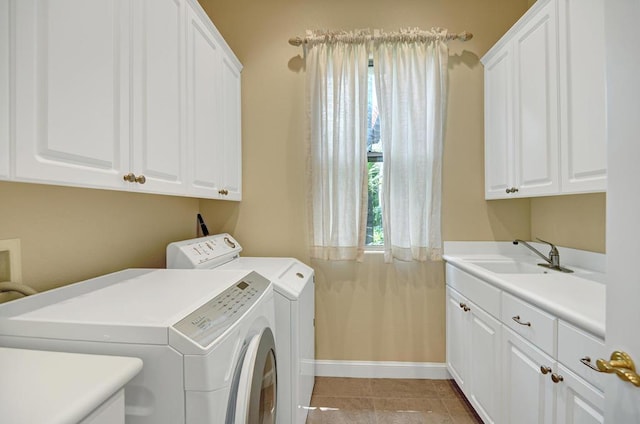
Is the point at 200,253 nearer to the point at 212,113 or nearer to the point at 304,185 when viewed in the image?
the point at 212,113

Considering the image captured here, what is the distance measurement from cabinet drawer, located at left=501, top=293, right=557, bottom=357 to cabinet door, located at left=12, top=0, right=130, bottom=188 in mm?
1696

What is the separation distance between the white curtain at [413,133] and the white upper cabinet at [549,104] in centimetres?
38

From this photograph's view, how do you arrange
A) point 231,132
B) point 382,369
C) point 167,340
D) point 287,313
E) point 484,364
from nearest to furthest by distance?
point 167,340, point 287,313, point 484,364, point 231,132, point 382,369

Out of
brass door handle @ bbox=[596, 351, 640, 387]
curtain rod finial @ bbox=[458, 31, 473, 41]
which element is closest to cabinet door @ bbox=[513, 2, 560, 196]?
curtain rod finial @ bbox=[458, 31, 473, 41]

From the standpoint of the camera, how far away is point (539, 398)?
1.16 meters

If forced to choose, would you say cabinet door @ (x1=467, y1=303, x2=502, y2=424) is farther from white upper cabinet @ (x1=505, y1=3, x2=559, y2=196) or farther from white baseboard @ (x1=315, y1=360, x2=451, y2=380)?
white upper cabinet @ (x1=505, y1=3, x2=559, y2=196)

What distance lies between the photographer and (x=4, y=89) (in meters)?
0.67

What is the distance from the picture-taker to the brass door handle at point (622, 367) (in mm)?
564

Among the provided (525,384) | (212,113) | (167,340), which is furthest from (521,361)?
(212,113)

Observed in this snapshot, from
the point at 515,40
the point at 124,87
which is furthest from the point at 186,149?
the point at 515,40

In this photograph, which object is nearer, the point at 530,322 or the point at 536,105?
the point at 530,322

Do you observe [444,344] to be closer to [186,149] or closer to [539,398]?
[539,398]

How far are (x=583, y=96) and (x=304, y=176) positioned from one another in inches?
65.4

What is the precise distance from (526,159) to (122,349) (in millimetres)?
2110
